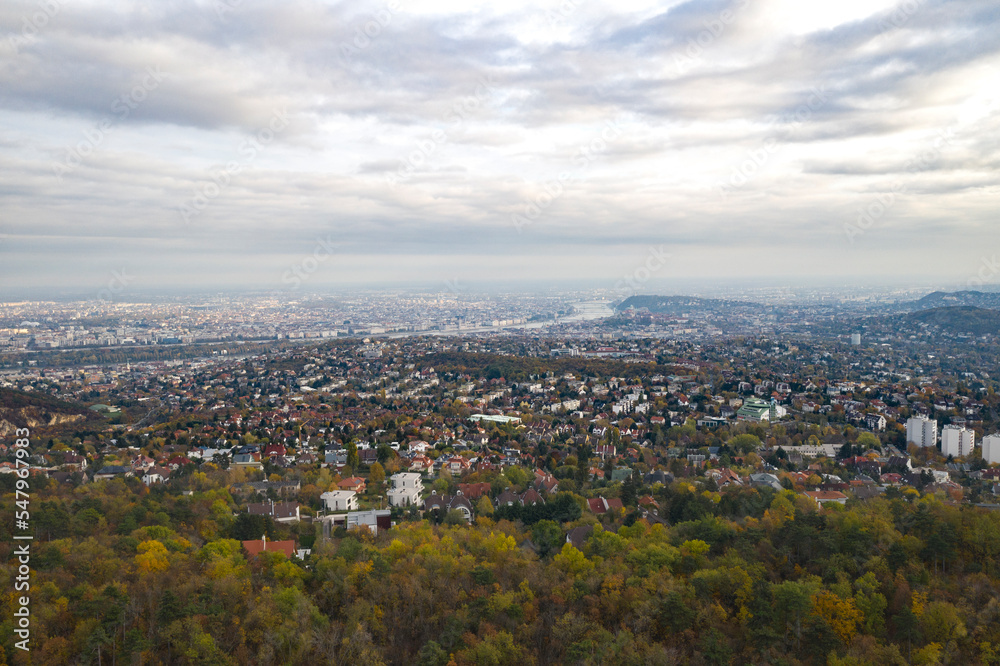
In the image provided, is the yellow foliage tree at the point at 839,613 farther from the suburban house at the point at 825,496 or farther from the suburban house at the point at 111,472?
the suburban house at the point at 111,472

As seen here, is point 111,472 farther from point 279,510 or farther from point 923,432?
point 923,432

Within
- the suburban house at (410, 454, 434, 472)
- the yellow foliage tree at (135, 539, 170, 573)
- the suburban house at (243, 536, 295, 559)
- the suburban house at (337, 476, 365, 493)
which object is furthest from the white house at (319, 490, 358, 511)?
the yellow foliage tree at (135, 539, 170, 573)

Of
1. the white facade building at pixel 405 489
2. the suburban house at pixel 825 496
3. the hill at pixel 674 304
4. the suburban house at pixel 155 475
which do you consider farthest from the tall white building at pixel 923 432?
the hill at pixel 674 304

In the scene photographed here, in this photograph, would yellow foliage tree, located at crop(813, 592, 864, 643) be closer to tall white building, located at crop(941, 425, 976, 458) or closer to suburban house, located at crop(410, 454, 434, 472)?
suburban house, located at crop(410, 454, 434, 472)

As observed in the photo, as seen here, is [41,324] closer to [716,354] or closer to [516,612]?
[716,354]

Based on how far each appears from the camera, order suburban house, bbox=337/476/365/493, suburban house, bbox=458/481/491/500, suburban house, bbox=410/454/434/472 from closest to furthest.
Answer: suburban house, bbox=458/481/491/500
suburban house, bbox=337/476/365/493
suburban house, bbox=410/454/434/472
